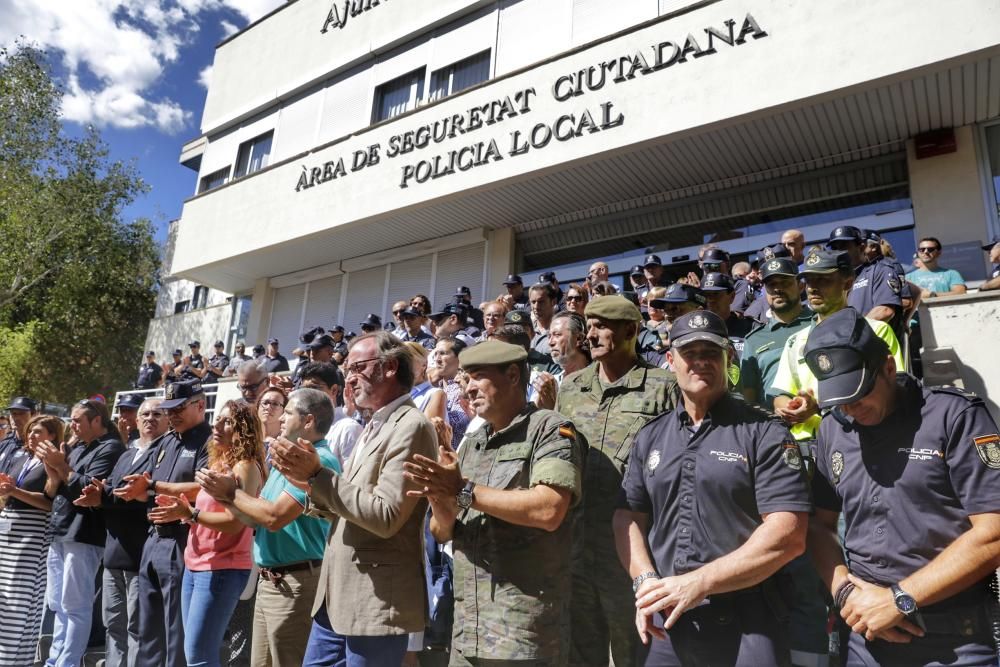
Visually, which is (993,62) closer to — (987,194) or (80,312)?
(987,194)

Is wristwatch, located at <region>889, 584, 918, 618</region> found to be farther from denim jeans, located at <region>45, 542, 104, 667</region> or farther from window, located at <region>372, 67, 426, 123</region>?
window, located at <region>372, 67, 426, 123</region>

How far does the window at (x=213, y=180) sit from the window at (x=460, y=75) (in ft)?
24.3

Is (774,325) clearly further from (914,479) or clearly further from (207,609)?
(207,609)

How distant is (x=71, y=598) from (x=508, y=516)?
178 inches

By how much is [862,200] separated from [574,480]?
8866 mm

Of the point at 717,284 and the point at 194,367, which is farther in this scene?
the point at 194,367

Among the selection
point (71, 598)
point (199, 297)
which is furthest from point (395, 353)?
point (199, 297)

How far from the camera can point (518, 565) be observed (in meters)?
2.49

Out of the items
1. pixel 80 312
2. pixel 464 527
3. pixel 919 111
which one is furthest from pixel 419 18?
pixel 80 312

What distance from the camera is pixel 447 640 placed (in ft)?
13.8

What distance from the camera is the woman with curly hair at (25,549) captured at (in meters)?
5.12

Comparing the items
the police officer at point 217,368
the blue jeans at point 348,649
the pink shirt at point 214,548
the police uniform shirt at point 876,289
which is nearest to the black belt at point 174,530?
the pink shirt at point 214,548

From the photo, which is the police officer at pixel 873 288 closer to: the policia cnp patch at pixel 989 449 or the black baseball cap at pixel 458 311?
the policia cnp patch at pixel 989 449

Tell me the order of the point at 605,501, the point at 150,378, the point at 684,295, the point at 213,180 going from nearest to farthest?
the point at 605,501 → the point at 684,295 → the point at 150,378 → the point at 213,180
